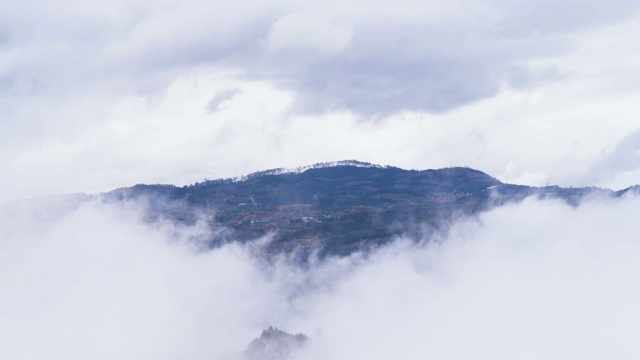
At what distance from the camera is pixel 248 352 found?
646ft

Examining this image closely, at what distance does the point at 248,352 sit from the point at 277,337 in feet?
31.6

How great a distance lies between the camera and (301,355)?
19388cm

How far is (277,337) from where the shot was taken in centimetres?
19388

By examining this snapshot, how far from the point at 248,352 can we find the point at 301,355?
47.6 feet

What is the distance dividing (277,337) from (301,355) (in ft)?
25.8
